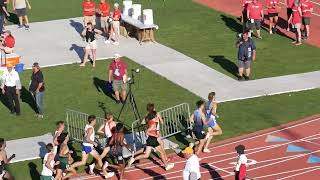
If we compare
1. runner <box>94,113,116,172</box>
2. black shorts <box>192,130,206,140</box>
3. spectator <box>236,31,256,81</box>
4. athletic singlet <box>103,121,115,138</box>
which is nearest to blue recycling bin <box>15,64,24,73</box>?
spectator <box>236,31,256,81</box>

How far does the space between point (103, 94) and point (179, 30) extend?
28.9ft

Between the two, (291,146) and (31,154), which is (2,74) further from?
(291,146)

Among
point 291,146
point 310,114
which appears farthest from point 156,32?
point 291,146

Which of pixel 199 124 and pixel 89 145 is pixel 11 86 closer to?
pixel 89 145

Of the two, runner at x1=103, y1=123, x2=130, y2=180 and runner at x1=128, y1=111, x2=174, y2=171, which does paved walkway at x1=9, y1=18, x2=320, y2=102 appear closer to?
runner at x1=128, y1=111, x2=174, y2=171

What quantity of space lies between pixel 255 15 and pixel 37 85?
11.8 m

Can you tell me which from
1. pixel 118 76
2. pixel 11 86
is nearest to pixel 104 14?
pixel 118 76

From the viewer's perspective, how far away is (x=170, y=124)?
2170cm

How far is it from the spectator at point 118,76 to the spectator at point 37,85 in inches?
90.2

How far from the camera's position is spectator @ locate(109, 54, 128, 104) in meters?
23.4

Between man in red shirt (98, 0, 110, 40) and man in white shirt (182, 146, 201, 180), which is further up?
man in white shirt (182, 146, 201, 180)

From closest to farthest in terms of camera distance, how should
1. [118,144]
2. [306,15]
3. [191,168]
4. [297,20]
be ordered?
[191,168] < [118,144] < [297,20] < [306,15]

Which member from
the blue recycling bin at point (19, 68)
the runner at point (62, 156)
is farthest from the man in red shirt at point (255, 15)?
the runner at point (62, 156)

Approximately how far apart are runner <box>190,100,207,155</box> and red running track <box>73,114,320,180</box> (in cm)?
32
